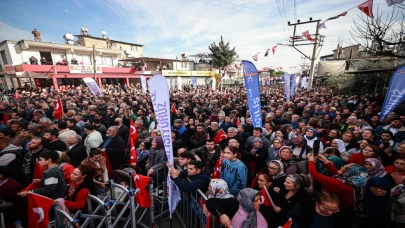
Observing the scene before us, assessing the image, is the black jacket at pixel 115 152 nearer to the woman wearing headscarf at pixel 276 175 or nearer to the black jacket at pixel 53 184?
the black jacket at pixel 53 184

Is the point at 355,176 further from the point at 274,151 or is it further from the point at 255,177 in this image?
the point at 274,151

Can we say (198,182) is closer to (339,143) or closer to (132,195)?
(132,195)

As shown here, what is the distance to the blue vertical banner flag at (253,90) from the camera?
625cm

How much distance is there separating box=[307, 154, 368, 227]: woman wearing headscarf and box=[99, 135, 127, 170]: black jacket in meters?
4.10

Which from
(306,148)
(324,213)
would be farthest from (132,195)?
(306,148)

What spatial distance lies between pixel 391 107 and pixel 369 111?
8.08 ft

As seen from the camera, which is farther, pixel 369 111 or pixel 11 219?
pixel 369 111

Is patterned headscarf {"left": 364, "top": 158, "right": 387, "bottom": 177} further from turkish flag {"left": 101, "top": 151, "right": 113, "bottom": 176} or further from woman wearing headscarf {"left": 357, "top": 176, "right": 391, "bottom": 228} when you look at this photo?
turkish flag {"left": 101, "top": 151, "right": 113, "bottom": 176}

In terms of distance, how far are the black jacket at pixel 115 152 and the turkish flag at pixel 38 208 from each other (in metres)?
1.88

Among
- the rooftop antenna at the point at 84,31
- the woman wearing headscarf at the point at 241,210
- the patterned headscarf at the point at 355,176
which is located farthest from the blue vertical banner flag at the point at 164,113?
the rooftop antenna at the point at 84,31

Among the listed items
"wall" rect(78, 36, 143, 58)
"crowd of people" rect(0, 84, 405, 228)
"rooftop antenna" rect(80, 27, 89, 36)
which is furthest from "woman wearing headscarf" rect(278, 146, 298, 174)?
"rooftop antenna" rect(80, 27, 89, 36)

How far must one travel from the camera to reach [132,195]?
9.30 ft

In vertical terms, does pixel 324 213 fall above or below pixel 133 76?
below

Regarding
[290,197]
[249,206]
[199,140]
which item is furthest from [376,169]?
[199,140]
